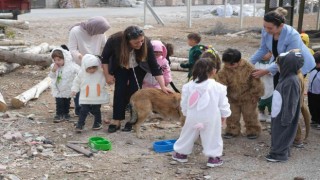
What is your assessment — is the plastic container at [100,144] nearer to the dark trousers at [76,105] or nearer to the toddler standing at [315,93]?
the dark trousers at [76,105]

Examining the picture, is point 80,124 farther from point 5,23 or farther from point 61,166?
point 5,23

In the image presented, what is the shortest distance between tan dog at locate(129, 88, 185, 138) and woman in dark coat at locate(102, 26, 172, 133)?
0.15 m

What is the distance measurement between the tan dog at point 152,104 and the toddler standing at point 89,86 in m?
0.53

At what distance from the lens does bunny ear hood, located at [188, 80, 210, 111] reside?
548cm

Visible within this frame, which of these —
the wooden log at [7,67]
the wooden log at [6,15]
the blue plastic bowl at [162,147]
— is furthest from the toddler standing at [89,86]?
the wooden log at [6,15]

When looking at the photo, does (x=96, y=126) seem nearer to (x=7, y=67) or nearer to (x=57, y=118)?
(x=57, y=118)

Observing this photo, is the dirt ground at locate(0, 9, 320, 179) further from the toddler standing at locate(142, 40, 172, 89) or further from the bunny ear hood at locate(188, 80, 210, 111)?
the bunny ear hood at locate(188, 80, 210, 111)

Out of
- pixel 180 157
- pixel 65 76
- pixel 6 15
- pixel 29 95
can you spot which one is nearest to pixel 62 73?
pixel 65 76

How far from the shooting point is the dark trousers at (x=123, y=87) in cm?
698

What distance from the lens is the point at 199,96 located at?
218 inches

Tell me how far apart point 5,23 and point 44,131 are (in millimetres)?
11292

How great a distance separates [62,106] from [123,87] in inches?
47.7

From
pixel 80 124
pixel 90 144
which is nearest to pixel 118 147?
pixel 90 144

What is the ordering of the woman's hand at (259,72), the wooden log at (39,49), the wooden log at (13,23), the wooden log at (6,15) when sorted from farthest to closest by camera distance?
the wooden log at (6,15) → the wooden log at (13,23) → the wooden log at (39,49) → the woman's hand at (259,72)
